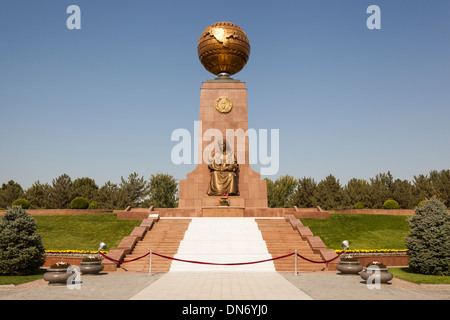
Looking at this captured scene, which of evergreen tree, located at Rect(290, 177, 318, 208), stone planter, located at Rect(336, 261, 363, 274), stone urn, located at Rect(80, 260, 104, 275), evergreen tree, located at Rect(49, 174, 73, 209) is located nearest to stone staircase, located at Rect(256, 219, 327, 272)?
stone planter, located at Rect(336, 261, 363, 274)

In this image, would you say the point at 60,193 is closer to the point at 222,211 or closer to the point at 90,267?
the point at 222,211

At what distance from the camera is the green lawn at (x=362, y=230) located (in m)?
20.4

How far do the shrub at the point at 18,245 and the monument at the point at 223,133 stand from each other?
47.6 ft

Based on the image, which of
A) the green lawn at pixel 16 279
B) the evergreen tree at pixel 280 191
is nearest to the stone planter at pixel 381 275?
the green lawn at pixel 16 279

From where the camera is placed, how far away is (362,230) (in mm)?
22828

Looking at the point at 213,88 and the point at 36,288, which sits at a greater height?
the point at 213,88

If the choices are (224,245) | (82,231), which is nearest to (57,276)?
(224,245)

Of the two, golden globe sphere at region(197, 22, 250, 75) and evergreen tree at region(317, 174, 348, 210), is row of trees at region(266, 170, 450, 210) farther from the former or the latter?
golden globe sphere at region(197, 22, 250, 75)

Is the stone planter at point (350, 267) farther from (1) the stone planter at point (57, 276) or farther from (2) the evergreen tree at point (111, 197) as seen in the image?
(2) the evergreen tree at point (111, 197)

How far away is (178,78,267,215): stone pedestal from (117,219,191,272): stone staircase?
635 centimetres

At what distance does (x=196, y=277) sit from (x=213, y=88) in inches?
841
